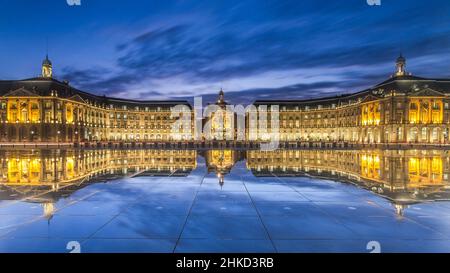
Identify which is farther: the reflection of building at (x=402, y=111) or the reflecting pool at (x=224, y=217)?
the reflection of building at (x=402, y=111)

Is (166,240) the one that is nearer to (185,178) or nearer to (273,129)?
(185,178)

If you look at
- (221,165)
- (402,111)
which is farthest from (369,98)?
(221,165)

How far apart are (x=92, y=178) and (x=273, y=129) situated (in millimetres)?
127908

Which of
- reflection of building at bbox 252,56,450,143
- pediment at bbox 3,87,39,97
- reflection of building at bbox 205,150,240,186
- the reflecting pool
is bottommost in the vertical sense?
reflection of building at bbox 205,150,240,186

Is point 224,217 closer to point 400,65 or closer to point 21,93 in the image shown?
point 21,93

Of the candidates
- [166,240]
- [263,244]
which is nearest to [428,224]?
[263,244]

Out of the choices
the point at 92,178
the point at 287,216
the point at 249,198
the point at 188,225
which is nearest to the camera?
the point at 188,225

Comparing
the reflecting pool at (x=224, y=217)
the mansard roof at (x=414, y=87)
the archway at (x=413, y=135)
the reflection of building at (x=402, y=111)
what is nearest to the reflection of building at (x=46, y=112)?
the reflecting pool at (x=224, y=217)

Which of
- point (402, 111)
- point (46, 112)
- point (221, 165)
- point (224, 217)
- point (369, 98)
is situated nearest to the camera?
point (224, 217)

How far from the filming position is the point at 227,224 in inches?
305

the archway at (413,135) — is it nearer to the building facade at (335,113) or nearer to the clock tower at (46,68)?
the building facade at (335,113)

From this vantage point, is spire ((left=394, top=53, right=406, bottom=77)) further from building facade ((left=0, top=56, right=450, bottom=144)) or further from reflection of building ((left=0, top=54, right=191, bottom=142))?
reflection of building ((left=0, top=54, right=191, bottom=142))

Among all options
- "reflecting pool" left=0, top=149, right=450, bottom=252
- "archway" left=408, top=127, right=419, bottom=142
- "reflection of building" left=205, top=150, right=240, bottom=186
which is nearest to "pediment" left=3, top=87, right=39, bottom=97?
"reflection of building" left=205, top=150, right=240, bottom=186

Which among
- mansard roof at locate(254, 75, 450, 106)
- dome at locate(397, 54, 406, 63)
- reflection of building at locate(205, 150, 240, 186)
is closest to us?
reflection of building at locate(205, 150, 240, 186)
